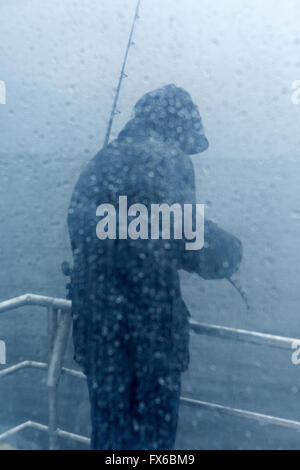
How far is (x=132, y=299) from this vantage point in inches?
38.4

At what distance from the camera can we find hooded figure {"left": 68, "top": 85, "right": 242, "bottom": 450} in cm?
97

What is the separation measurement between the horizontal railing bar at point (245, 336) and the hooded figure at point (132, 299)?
0.17 feet

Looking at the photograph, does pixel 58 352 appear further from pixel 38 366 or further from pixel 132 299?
pixel 132 299

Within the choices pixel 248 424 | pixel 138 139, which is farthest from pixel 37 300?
pixel 248 424

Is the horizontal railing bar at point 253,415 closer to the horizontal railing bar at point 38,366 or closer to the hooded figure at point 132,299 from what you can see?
the hooded figure at point 132,299

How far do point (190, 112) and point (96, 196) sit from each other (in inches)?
13.8

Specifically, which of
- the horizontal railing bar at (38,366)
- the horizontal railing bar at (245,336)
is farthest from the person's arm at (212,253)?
the horizontal railing bar at (38,366)

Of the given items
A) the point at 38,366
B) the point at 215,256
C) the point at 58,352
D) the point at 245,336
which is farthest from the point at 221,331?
the point at 38,366

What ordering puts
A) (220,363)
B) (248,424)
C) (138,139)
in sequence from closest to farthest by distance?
(138,139) < (248,424) < (220,363)

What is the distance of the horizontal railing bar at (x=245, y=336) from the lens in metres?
0.97

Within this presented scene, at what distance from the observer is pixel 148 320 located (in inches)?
38.6

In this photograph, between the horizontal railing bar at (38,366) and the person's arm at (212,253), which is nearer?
the person's arm at (212,253)

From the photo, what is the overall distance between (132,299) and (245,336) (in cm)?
28
